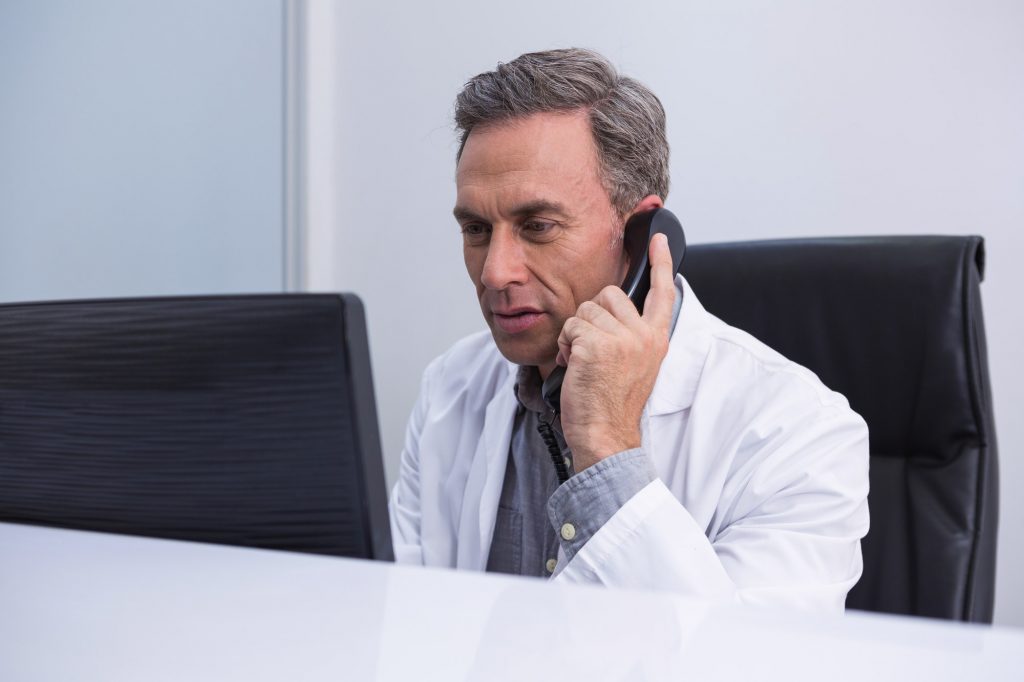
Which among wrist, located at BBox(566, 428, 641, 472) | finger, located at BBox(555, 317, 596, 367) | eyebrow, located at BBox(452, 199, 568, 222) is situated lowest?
wrist, located at BBox(566, 428, 641, 472)

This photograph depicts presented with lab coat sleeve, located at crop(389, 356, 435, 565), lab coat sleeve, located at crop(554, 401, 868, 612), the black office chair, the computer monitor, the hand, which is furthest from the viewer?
lab coat sleeve, located at crop(389, 356, 435, 565)

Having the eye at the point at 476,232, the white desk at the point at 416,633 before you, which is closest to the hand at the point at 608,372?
the eye at the point at 476,232

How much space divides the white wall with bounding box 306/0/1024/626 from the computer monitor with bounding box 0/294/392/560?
54.6 inches

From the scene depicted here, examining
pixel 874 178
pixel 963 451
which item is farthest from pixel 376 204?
pixel 963 451

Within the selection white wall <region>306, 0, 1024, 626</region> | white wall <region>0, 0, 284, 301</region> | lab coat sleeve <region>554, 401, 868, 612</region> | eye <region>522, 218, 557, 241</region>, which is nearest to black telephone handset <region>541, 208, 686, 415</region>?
eye <region>522, 218, 557, 241</region>

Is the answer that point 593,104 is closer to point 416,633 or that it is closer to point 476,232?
point 476,232

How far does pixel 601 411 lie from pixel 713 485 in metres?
0.16

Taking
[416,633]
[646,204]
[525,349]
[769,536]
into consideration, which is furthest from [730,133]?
[416,633]

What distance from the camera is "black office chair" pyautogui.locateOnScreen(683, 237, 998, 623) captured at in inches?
42.9

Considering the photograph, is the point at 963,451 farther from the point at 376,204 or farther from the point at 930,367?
the point at 376,204

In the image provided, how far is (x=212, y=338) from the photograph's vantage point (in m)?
0.50

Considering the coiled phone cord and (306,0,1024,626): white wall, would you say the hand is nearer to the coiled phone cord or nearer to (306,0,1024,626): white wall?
the coiled phone cord

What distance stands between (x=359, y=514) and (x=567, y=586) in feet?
0.43

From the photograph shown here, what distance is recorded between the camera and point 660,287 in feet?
3.63
